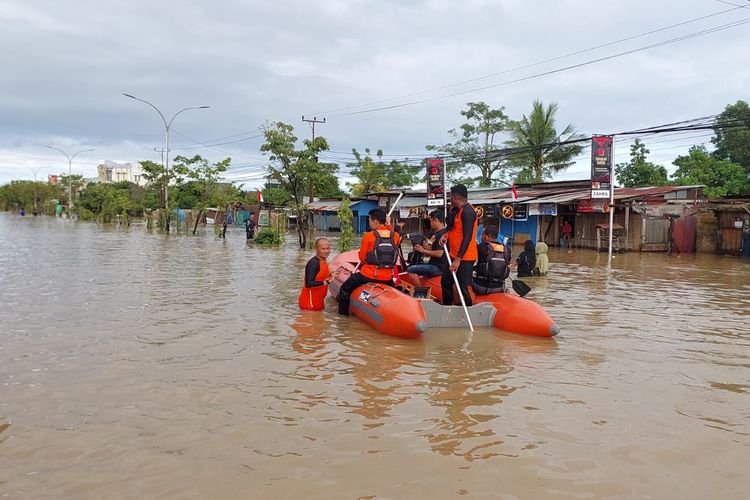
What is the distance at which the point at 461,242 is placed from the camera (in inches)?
306

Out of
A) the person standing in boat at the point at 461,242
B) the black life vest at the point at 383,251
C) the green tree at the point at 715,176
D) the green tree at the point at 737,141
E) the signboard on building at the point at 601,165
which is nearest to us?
the person standing in boat at the point at 461,242

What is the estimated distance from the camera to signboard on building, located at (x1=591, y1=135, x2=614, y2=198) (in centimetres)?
2100

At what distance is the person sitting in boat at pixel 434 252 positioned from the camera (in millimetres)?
8297

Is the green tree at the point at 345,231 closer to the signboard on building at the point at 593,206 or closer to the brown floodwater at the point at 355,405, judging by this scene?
the brown floodwater at the point at 355,405

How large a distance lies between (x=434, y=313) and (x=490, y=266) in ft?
3.61

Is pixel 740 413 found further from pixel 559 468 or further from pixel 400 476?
pixel 400 476

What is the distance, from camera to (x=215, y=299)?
1057cm

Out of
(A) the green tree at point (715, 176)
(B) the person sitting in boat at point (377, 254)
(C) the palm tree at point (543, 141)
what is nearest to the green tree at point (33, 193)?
(C) the palm tree at point (543, 141)

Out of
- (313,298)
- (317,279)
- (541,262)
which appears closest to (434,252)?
(317,279)

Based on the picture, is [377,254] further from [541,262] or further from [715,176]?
[715,176]

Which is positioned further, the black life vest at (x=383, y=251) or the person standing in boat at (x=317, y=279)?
the person standing in boat at (x=317, y=279)

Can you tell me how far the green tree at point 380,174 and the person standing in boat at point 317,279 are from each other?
36.0m

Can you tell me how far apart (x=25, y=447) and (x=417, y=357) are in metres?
3.92

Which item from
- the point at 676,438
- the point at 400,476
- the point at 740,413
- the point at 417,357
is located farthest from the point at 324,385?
the point at 740,413
